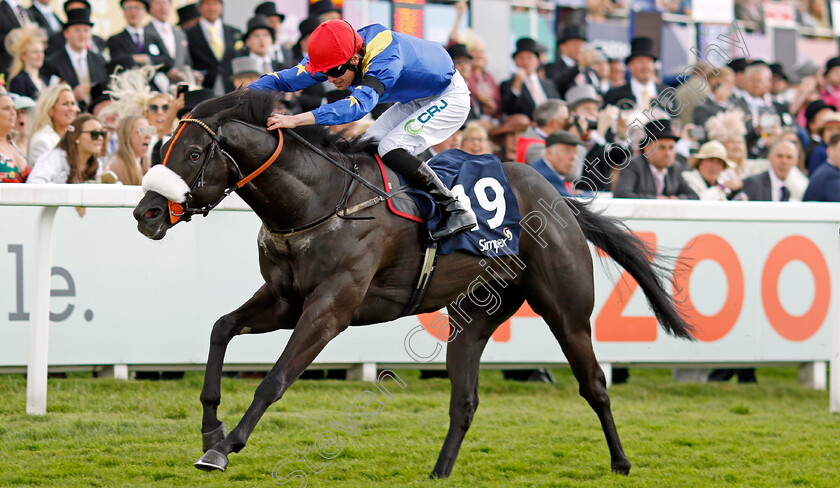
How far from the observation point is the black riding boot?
425 centimetres

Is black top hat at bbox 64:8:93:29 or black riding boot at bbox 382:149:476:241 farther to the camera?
black top hat at bbox 64:8:93:29

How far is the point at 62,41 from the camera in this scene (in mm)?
7895

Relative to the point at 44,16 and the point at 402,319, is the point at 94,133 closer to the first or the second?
the point at 402,319

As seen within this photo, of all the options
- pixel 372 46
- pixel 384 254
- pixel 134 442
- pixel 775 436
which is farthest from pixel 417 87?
pixel 775 436

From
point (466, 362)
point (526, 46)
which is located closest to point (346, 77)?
point (466, 362)

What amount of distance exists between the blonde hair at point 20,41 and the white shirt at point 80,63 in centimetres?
32

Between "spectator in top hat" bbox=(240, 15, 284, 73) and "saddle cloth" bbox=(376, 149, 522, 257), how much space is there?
4163mm

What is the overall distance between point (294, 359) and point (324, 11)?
20.0ft

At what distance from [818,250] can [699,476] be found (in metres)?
3.19

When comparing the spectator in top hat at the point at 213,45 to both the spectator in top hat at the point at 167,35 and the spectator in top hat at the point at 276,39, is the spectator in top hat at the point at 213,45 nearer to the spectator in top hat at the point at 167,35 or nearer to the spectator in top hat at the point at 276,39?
the spectator in top hat at the point at 167,35

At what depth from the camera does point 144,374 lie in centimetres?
629

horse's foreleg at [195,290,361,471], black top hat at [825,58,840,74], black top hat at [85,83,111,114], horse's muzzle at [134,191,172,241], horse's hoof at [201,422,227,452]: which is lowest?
horse's hoof at [201,422,227,452]

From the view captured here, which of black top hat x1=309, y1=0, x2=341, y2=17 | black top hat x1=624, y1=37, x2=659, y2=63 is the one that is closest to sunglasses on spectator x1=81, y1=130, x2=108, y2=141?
black top hat x1=309, y1=0, x2=341, y2=17

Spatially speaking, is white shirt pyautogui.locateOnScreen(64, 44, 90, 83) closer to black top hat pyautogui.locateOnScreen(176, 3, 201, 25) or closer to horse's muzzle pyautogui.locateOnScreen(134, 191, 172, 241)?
black top hat pyautogui.locateOnScreen(176, 3, 201, 25)
